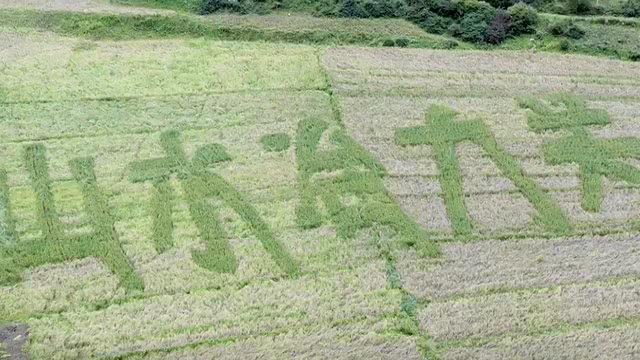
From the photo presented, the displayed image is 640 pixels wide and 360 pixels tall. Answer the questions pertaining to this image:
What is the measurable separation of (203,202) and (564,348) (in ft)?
16.3

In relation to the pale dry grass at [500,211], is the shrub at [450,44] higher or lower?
higher

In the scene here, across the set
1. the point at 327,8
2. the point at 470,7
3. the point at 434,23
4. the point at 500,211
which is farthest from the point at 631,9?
the point at 500,211

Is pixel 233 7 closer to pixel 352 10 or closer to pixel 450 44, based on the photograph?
pixel 352 10

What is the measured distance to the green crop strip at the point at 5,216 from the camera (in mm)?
10321

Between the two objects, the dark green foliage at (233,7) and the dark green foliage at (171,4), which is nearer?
the dark green foliage at (233,7)

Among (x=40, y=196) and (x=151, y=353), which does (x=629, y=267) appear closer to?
(x=151, y=353)

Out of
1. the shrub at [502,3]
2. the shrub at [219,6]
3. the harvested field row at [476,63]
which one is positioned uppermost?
the shrub at [219,6]

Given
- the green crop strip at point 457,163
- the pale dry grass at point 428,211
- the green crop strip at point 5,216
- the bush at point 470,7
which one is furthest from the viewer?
the bush at point 470,7

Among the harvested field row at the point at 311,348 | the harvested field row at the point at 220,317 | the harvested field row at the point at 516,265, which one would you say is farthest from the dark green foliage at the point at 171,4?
the harvested field row at the point at 311,348

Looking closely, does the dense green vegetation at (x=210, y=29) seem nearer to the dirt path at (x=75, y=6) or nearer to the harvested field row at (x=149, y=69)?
the dirt path at (x=75, y=6)

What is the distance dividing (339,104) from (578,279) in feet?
17.6

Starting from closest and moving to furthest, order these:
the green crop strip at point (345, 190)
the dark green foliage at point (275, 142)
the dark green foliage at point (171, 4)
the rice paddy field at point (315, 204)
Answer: the rice paddy field at point (315, 204) < the green crop strip at point (345, 190) < the dark green foliage at point (275, 142) < the dark green foliage at point (171, 4)

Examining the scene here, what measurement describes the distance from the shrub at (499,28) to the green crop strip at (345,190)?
545 cm

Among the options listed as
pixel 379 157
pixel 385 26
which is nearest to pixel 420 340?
pixel 379 157
